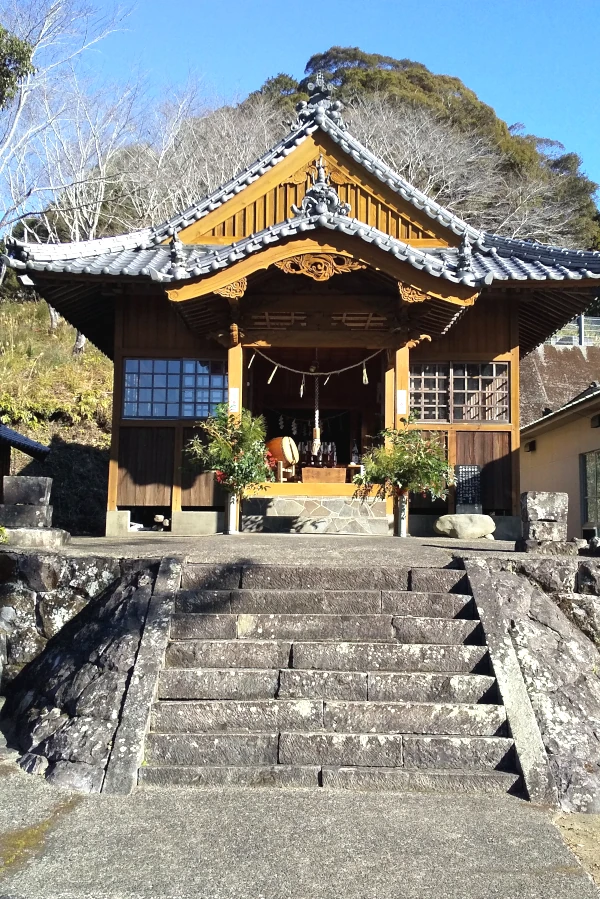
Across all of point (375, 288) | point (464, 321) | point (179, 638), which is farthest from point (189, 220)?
point (179, 638)

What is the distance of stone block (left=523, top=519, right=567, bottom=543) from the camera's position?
22.8ft

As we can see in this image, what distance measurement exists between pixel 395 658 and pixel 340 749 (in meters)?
0.83

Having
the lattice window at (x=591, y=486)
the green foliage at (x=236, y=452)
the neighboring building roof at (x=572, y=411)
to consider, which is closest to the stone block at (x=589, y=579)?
the green foliage at (x=236, y=452)

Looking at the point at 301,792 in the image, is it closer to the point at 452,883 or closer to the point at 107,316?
the point at 452,883

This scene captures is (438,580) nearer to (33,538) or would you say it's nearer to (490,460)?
(33,538)

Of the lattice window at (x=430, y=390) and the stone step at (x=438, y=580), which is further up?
the lattice window at (x=430, y=390)

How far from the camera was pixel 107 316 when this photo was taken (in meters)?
12.8

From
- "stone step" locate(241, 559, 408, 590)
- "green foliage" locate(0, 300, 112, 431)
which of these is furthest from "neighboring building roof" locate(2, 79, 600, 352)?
"green foliage" locate(0, 300, 112, 431)

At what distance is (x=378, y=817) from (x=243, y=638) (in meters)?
1.74

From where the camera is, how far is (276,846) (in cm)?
359

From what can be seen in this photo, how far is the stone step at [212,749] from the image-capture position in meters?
4.48

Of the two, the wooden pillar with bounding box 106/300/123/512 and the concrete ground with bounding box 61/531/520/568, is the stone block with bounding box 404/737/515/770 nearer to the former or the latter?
the concrete ground with bounding box 61/531/520/568

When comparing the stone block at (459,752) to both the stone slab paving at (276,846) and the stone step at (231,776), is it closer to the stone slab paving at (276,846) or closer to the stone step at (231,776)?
the stone slab paving at (276,846)

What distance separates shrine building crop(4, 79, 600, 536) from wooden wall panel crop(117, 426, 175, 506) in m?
0.02
